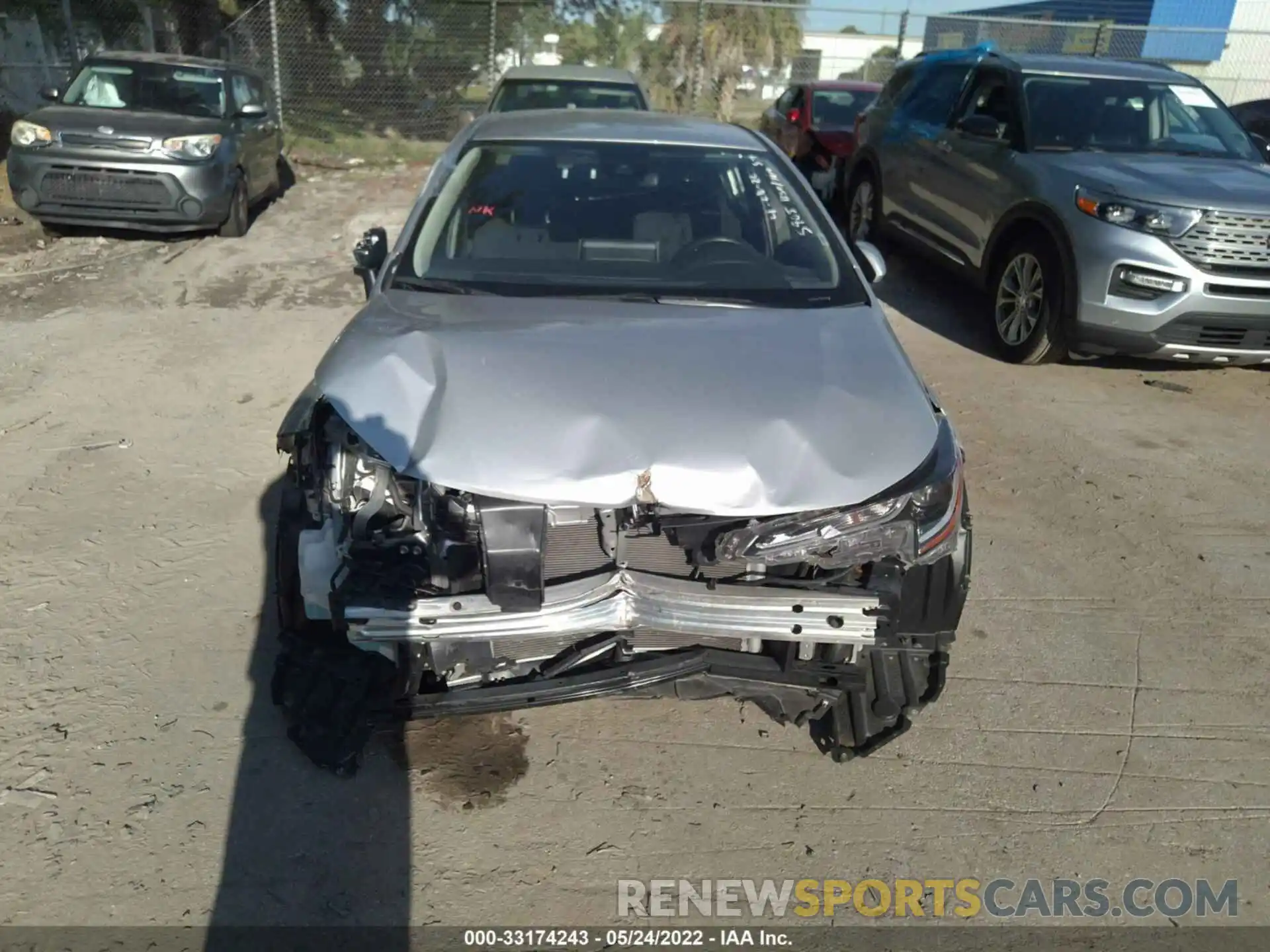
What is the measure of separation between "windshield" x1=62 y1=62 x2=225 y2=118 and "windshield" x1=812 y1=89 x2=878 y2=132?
7.10 m

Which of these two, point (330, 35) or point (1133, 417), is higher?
point (330, 35)

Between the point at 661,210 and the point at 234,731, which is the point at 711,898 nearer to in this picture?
the point at 234,731

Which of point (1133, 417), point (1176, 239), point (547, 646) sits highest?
point (1176, 239)

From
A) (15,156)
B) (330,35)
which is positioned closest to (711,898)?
(15,156)

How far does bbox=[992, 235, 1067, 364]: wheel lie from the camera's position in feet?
20.9


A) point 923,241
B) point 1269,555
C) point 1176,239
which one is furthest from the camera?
point 923,241

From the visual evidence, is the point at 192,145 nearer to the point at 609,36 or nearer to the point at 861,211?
the point at 861,211

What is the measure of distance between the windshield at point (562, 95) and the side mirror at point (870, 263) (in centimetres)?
684

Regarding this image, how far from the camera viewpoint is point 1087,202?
6141mm

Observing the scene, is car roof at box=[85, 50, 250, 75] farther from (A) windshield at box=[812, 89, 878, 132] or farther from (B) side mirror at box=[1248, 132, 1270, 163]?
(B) side mirror at box=[1248, 132, 1270, 163]

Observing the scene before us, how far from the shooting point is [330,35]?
15109 mm

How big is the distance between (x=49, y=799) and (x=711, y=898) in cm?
189

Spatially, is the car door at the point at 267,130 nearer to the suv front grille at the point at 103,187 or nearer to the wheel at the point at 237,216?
the wheel at the point at 237,216

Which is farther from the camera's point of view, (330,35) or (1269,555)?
(330,35)
